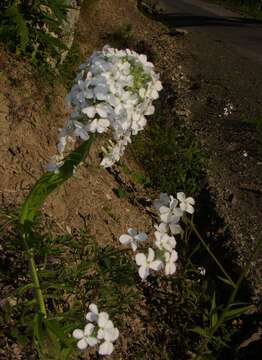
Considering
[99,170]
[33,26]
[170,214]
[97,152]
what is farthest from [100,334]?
[33,26]

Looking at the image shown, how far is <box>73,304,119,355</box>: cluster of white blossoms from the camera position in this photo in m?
1.57

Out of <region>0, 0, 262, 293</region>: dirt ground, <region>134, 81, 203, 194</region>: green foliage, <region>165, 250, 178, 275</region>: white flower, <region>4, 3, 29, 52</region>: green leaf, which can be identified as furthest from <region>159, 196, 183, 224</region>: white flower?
<region>4, 3, 29, 52</region>: green leaf

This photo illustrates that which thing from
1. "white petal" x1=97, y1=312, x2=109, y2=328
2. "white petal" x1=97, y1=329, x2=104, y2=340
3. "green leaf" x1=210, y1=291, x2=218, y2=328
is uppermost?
"white petal" x1=97, y1=312, x2=109, y2=328

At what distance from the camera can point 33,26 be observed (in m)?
4.15

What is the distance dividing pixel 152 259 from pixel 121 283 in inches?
40.4

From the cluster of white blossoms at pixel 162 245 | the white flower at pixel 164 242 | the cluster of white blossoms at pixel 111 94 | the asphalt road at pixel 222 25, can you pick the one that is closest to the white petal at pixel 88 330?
the cluster of white blossoms at pixel 162 245

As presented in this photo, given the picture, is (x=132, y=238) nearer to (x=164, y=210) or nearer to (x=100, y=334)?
(x=164, y=210)

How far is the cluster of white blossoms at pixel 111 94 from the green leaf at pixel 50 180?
33 millimetres

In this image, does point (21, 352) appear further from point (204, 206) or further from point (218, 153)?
point (218, 153)

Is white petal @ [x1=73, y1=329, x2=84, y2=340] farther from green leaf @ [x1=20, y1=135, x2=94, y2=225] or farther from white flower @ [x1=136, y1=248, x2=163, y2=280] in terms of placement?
green leaf @ [x1=20, y1=135, x2=94, y2=225]

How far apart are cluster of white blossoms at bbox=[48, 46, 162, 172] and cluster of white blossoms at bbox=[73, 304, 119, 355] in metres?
0.53

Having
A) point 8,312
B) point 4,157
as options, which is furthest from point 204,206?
A: point 8,312

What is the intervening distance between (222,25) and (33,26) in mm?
9283

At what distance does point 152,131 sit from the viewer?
5020 millimetres
